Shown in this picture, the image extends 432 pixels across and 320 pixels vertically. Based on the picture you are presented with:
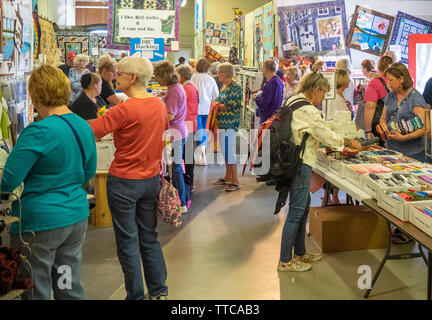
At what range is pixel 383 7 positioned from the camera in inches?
316

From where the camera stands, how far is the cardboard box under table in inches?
179

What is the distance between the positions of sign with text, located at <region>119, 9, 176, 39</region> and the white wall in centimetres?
235

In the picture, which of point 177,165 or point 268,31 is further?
point 268,31

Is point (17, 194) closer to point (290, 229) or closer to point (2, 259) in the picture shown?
point (2, 259)

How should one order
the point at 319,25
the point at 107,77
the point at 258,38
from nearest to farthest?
1. the point at 107,77
2. the point at 319,25
3. the point at 258,38

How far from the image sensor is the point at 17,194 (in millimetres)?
2430

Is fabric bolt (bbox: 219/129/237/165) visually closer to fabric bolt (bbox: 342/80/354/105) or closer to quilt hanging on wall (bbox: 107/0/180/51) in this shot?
quilt hanging on wall (bbox: 107/0/180/51)

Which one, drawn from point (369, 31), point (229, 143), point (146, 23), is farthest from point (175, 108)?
point (369, 31)

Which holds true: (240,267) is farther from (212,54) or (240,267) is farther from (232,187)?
(212,54)

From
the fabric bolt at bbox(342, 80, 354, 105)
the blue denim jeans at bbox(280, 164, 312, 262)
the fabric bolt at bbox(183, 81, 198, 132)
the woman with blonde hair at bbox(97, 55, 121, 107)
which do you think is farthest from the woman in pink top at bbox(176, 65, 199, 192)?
the blue denim jeans at bbox(280, 164, 312, 262)

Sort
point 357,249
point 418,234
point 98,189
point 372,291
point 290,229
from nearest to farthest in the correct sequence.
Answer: point 418,234
point 372,291
point 290,229
point 357,249
point 98,189

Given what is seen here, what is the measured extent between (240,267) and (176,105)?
6.30ft
